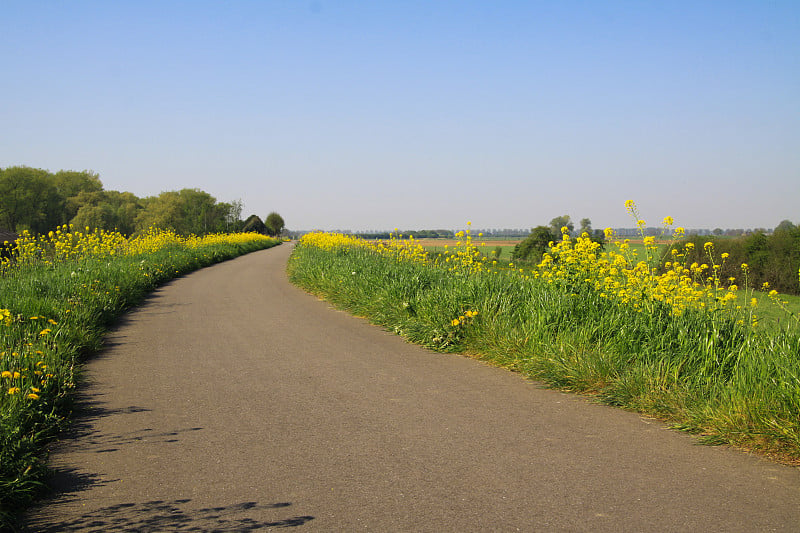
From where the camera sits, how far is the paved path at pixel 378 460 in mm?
3201

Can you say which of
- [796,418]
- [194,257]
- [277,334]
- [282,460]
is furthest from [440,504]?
[194,257]

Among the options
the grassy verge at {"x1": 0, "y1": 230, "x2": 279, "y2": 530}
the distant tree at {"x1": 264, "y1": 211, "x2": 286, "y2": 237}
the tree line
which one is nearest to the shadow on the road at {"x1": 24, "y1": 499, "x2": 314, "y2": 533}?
the grassy verge at {"x1": 0, "y1": 230, "x2": 279, "y2": 530}

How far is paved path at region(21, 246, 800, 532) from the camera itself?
126 inches

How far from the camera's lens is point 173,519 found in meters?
3.16

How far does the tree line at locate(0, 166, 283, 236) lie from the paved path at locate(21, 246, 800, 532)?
4770 centimetres

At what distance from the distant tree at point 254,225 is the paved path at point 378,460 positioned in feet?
300

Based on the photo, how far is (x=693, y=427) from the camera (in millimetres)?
4551

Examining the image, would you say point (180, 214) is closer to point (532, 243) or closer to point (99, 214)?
point (99, 214)

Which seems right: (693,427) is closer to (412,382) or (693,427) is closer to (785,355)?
(785,355)

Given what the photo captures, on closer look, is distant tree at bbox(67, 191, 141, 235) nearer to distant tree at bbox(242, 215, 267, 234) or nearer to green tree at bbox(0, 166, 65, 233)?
green tree at bbox(0, 166, 65, 233)

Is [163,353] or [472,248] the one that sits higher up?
[472,248]

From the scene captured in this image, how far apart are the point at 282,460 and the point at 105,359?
14.2 feet

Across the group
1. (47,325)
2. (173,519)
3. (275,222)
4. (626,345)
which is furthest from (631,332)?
(275,222)

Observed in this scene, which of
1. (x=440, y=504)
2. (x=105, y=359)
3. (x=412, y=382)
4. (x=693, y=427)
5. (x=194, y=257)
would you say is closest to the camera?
(x=440, y=504)
